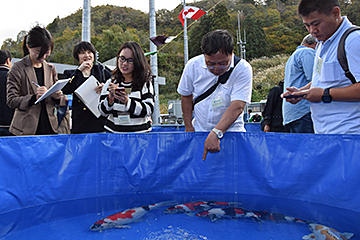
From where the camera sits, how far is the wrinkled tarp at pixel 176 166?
2.40m

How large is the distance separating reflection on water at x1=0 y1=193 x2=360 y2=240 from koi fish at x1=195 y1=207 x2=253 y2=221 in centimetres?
6

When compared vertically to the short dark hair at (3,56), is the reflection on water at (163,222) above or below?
below

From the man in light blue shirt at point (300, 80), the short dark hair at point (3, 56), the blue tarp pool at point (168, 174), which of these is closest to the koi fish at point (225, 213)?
the blue tarp pool at point (168, 174)

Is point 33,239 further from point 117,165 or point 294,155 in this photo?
point 294,155

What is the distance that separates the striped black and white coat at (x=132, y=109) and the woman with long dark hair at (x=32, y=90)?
64 centimetres

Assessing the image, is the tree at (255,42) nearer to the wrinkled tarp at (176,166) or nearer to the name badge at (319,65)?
the wrinkled tarp at (176,166)

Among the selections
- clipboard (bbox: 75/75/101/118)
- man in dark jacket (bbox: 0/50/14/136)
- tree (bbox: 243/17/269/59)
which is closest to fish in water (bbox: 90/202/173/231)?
clipboard (bbox: 75/75/101/118)

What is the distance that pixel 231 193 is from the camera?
9.34ft

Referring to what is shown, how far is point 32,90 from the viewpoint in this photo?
3.22 meters

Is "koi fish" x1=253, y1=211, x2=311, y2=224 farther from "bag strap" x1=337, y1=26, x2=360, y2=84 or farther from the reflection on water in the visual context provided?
"bag strap" x1=337, y1=26, x2=360, y2=84

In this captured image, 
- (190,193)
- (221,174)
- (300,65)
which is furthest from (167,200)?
(300,65)

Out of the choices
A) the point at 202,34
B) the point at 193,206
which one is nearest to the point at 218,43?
the point at 193,206

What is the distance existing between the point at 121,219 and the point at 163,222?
0.31 meters

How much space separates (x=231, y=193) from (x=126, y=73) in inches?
64.5
